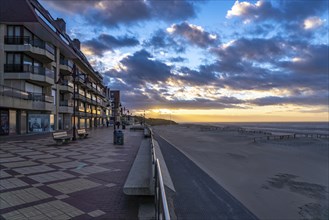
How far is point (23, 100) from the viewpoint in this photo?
2631cm

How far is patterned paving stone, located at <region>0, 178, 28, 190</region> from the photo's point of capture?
Result: 6933 mm

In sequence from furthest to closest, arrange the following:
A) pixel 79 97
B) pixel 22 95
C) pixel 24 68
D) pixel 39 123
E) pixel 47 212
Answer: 1. pixel 79 97
2. pixel 39 123
3. pixel 24 68
4. pixel 22 95
5. pixel 47 212

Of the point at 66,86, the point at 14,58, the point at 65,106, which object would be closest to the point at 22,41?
the point at 14,58

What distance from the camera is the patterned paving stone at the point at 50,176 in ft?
25.8

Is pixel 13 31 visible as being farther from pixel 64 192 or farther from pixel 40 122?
pixel 64 192

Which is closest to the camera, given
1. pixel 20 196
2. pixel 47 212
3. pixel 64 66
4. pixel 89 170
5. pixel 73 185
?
pixel 47 212

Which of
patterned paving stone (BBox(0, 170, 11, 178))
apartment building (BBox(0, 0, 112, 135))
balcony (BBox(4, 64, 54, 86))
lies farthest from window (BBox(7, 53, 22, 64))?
patterned paving stone (BBox(0, 170, 11, 178))

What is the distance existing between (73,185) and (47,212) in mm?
2077

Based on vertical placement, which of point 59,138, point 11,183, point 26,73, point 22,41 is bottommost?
point 11,183

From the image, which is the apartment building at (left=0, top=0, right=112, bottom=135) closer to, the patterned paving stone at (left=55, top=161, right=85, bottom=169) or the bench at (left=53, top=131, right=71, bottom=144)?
the bench at (left=53, top=131, right=71, bottom=144)

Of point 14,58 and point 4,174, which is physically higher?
point 14,58

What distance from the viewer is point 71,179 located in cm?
794

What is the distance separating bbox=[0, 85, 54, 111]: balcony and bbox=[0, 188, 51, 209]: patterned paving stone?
62.7 feet

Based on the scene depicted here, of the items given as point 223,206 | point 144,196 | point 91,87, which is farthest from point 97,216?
point 91,87
